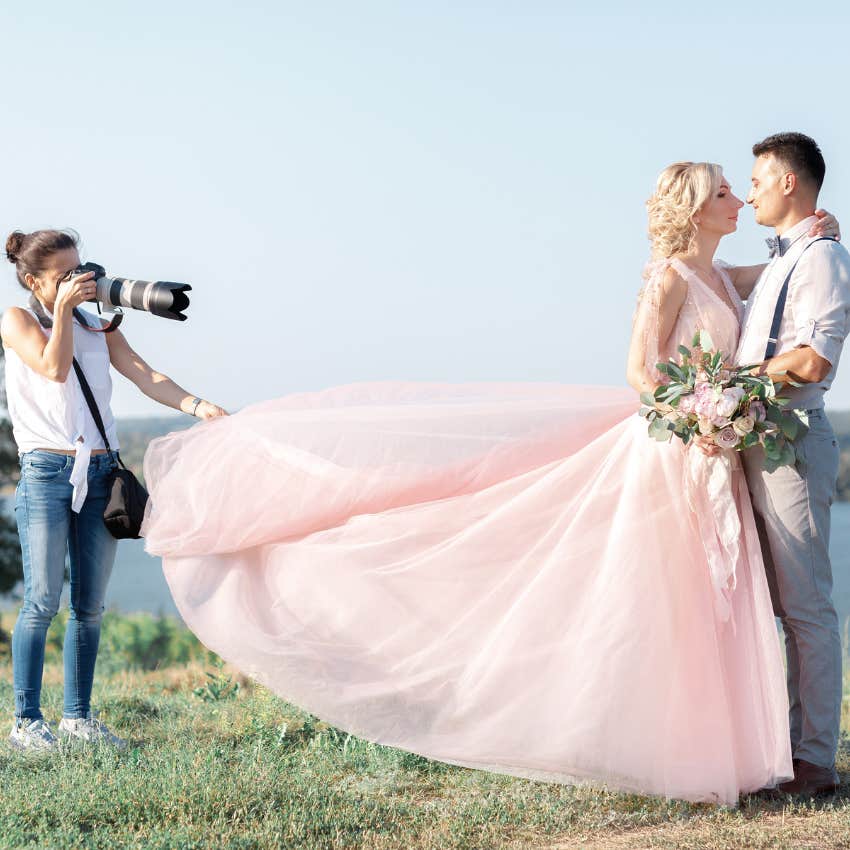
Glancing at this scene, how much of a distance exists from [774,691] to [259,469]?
2421 mm

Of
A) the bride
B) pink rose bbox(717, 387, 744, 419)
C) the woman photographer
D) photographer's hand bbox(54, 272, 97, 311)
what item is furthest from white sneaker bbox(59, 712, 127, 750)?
pink rose bbox(717, 387, 744, 419)

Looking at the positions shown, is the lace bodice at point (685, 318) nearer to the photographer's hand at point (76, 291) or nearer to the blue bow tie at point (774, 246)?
the blue bow tie at point (774, 246)

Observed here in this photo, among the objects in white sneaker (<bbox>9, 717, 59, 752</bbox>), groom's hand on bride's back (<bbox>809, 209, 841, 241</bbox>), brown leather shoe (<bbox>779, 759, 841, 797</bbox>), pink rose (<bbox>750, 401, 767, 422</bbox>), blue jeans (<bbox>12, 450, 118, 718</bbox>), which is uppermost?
groom's hand on bride's back (<bbox>809, 209, 841, 241</bbox>)

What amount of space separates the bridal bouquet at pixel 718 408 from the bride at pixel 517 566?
0.13m

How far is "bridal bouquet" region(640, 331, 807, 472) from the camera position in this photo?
4316 mm

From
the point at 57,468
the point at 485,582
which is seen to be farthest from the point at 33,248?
the point at 485,582

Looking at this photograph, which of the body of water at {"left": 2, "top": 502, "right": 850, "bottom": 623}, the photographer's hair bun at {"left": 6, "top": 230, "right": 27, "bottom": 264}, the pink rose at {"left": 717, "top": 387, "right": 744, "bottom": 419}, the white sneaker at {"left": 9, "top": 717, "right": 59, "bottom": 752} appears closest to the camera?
the pink rose at {"left": 717, "top": 387, "right": 744, "bottom": 419}

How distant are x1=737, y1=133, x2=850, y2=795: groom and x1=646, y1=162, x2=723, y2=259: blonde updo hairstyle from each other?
35 centimetres

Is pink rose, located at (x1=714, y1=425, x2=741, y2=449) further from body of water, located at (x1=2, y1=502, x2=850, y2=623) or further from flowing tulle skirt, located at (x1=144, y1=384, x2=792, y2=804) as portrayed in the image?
body of water, located at (x1=2, y1=502, x2=850, y2=623)

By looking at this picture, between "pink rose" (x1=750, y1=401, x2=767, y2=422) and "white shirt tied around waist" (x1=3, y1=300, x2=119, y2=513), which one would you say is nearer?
"pink rose" (x1=750, y1=401, x2=767, y2=422)

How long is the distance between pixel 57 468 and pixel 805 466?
331cm

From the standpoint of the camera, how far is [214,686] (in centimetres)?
660

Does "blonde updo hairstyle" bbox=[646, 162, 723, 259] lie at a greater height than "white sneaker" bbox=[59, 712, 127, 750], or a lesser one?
greater

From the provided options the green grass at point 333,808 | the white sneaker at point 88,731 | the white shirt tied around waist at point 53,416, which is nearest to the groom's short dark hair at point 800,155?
the green grass at point 333,808
